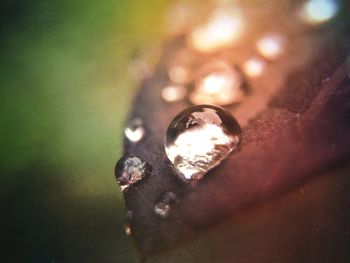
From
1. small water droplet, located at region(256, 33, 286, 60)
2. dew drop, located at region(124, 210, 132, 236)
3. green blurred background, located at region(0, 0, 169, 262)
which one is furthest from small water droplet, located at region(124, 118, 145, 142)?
small water droplet, located at region(256, 33, 286, 60)

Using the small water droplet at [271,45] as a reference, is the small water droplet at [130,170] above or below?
below

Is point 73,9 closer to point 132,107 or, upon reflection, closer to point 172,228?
point 132,107

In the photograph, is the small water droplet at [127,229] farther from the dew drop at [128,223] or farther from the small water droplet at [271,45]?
the small water droplet at [271,45]

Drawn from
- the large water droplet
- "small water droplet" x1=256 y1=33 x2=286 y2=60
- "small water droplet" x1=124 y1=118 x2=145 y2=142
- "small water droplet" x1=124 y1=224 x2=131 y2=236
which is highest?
"small water droplet" x1=256 y1=33 x2=286 y2=60

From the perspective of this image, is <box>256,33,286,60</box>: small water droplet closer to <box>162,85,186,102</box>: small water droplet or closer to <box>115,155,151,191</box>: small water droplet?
<box>162,85,186,102</box>: small water droplet

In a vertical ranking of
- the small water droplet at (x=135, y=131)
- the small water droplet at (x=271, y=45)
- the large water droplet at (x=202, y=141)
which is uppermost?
the small water droplet at (x=271, y=45)

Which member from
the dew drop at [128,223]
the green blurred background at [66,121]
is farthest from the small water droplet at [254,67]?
the dew drop at [128,223]
